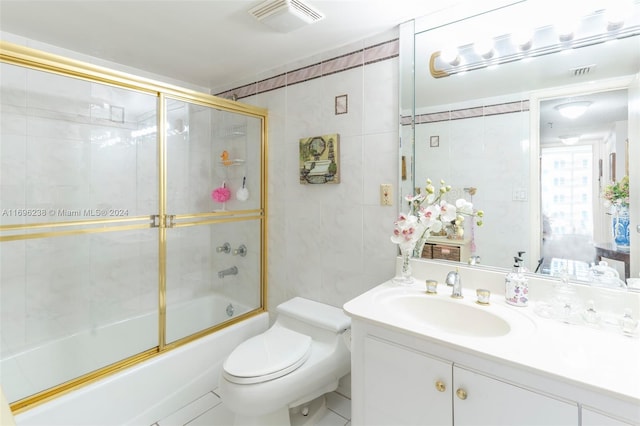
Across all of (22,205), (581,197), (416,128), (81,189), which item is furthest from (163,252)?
(581,197)

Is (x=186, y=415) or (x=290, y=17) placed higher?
(x=290, y=17)

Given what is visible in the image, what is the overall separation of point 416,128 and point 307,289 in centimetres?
121

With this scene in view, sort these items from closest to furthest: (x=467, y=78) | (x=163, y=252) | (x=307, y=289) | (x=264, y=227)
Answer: (x=467, y=78) < (x=163, y=252) < (x=307, y=289) < (x=264, y=227)

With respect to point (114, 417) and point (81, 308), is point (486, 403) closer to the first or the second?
point (114, 417)

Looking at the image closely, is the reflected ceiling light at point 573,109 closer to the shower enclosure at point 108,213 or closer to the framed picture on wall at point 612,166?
the framed picture on wall at point 612,166

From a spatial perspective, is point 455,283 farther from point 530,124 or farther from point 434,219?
point 530,124

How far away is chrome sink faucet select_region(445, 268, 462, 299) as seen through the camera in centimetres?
131

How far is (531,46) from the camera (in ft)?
4.26

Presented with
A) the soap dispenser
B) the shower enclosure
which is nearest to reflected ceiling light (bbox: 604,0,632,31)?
the soap dispenser

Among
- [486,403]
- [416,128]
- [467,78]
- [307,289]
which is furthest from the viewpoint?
[307,289]

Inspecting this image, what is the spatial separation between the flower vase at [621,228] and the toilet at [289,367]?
48.5 inches

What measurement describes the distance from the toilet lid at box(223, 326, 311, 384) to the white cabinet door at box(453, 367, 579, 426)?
0.75 metres

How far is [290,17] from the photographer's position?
4.92ft

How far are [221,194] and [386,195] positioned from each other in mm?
1225
